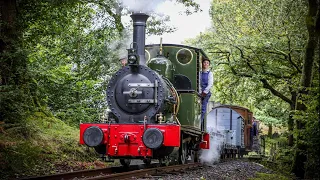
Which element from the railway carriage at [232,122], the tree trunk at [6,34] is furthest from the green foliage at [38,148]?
the railway carriage at [232,122]

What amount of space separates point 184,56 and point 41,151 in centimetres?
409

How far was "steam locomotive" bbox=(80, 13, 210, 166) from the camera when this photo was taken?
8305mm

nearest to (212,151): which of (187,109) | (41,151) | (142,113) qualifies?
(187,109)

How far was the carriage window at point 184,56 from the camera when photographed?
10.4 metres

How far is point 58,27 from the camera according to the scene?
37.2 ft

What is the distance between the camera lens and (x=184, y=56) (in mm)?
10445

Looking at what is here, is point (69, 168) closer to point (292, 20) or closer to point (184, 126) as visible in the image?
point (184, 126)

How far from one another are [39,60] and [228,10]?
8.66 metres

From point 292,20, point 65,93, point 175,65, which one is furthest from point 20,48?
point 292,20

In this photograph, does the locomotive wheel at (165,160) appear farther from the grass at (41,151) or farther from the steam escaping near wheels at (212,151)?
the steam escaping near wheels at (212,151)

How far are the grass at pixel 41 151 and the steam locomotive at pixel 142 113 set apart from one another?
37.5 inches

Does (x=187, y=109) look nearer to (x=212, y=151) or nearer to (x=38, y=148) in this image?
(x=38, y=148)

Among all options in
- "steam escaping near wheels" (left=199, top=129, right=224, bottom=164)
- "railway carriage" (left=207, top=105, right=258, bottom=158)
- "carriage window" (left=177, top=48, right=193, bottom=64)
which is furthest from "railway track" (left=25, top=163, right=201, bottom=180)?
"railway carriage" (left=207, top=105, right=258, bottom=158)

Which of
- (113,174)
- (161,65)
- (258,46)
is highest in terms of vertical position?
(258,46)
